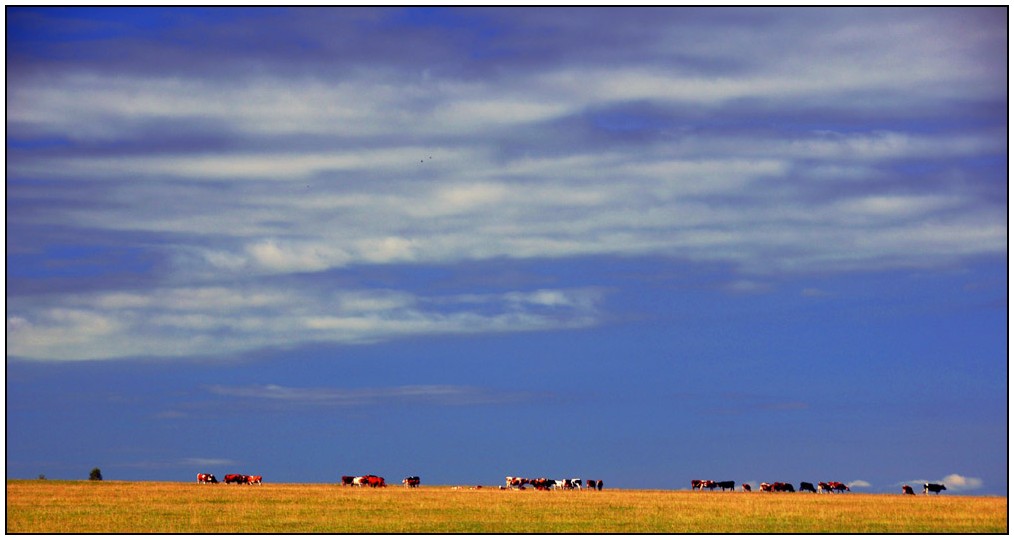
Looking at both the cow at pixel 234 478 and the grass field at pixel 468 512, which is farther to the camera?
the cow at pixel 234 478

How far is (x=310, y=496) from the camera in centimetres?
6106

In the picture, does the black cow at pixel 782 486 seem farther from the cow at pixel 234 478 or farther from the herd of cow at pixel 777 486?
the cow at pixel 234 478

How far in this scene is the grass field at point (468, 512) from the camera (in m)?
45.2

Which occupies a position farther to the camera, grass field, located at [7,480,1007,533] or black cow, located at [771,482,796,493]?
black cow, located at [771,482,796,493]

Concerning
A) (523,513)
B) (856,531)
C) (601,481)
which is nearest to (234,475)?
(601,481)

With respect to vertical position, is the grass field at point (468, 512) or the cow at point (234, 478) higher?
the cow at point (234, 478)

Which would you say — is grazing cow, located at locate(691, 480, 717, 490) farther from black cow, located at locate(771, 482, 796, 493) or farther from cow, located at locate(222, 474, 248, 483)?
cow, located at locate(222, 474, 248, 483)

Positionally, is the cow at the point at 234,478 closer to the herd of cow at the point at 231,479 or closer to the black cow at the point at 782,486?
the herd of cow at the point at 231,479

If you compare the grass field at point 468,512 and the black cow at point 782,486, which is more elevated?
the black cow at point 782,486

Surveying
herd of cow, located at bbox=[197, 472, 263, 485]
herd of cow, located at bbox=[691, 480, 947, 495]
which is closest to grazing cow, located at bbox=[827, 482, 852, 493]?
herd of cow, located at bbox=[691, 480, 947, 495]

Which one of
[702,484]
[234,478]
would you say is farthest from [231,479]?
[702,484]

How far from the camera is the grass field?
148ft

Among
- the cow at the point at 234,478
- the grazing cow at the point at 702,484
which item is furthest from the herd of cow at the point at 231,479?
the grazing cow at the point at 702,484

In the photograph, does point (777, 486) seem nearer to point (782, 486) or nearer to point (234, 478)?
point (782, 486)
